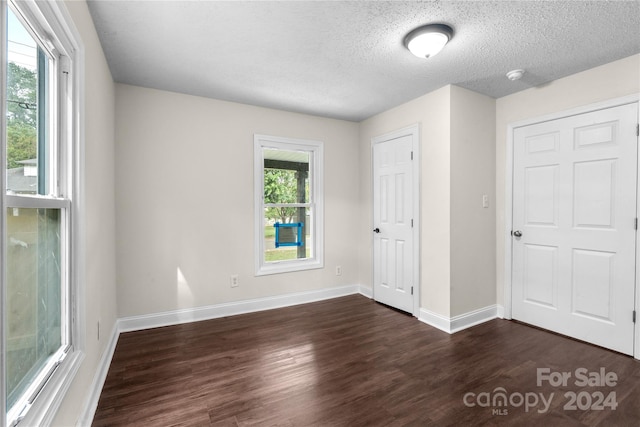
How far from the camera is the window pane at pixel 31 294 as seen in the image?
42.0 inches

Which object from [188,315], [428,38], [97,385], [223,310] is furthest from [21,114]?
[223,310]

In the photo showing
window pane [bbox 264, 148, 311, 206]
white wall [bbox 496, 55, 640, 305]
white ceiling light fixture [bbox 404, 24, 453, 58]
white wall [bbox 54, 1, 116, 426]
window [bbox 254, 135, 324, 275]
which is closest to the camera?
white wall [bbox 54, 1, 116, 426]

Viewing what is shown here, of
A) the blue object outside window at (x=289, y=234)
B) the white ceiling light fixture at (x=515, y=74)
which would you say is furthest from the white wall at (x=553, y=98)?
the blue object outside window at (x=289, y=234)

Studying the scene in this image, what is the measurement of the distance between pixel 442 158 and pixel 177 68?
2631mm

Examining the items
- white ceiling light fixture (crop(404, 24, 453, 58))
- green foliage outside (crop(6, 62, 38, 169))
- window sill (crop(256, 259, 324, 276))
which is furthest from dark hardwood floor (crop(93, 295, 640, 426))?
white ceiling light fixture (crop(404, 24, 453, 58))

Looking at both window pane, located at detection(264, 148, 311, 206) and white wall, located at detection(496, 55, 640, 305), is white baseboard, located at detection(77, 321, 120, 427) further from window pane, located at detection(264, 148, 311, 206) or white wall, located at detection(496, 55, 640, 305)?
→ white wall, located at detection(496, 55, 640, 305)

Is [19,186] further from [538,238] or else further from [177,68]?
[538,238]

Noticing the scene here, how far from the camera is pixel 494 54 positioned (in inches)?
94.8

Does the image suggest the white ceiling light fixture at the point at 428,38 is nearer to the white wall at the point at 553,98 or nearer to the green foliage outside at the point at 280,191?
the white wall at the point at 553,98

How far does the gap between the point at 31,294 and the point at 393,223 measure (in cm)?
327

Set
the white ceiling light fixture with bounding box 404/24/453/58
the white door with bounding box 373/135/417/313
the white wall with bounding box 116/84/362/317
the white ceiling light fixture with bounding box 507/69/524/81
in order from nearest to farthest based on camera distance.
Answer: the white ceiling light fixture with bounding box 404/24/453/58 → the white ceiling light fixture with bounding box 507/69/524/81 → the white wall with bounding box 116/84/362/317 → the white door with bounding box 373/135/417/313

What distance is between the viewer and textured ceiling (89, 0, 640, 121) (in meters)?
1.87

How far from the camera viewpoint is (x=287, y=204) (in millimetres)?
3924

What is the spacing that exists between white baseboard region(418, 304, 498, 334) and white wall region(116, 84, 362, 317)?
1549 millimetres
